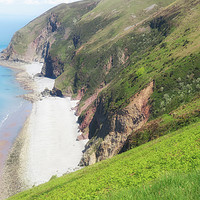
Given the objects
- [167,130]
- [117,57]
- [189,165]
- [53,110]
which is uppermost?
[189,165]

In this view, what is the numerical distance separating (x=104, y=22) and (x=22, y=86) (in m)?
62.2

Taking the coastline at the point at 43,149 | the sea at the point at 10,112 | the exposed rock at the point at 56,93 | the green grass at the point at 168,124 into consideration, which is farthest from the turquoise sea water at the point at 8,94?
the green grass at the point at 168,124

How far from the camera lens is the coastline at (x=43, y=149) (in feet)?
159

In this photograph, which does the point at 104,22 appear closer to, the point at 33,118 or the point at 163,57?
the point at 33,118

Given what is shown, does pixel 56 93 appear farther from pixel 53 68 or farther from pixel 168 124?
pixel 168 124

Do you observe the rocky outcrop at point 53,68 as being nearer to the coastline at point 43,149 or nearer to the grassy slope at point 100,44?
the grassy slope at point 100,44

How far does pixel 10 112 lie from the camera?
92438 mm

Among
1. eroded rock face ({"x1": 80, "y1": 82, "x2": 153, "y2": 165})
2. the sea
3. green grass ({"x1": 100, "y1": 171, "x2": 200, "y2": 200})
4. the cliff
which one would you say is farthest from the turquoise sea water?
green grass ({"x1": 100, "y1": 171, "x2": 200, "y2": 200})

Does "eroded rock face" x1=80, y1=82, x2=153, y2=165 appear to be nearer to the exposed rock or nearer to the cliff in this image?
the cliff

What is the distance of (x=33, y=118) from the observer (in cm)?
8294

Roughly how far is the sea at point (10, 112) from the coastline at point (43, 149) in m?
2.05

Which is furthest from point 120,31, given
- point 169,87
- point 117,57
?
point 169,87

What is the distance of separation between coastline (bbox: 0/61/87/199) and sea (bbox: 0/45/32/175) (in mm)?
2045

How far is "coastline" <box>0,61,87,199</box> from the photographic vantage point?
159 feet
